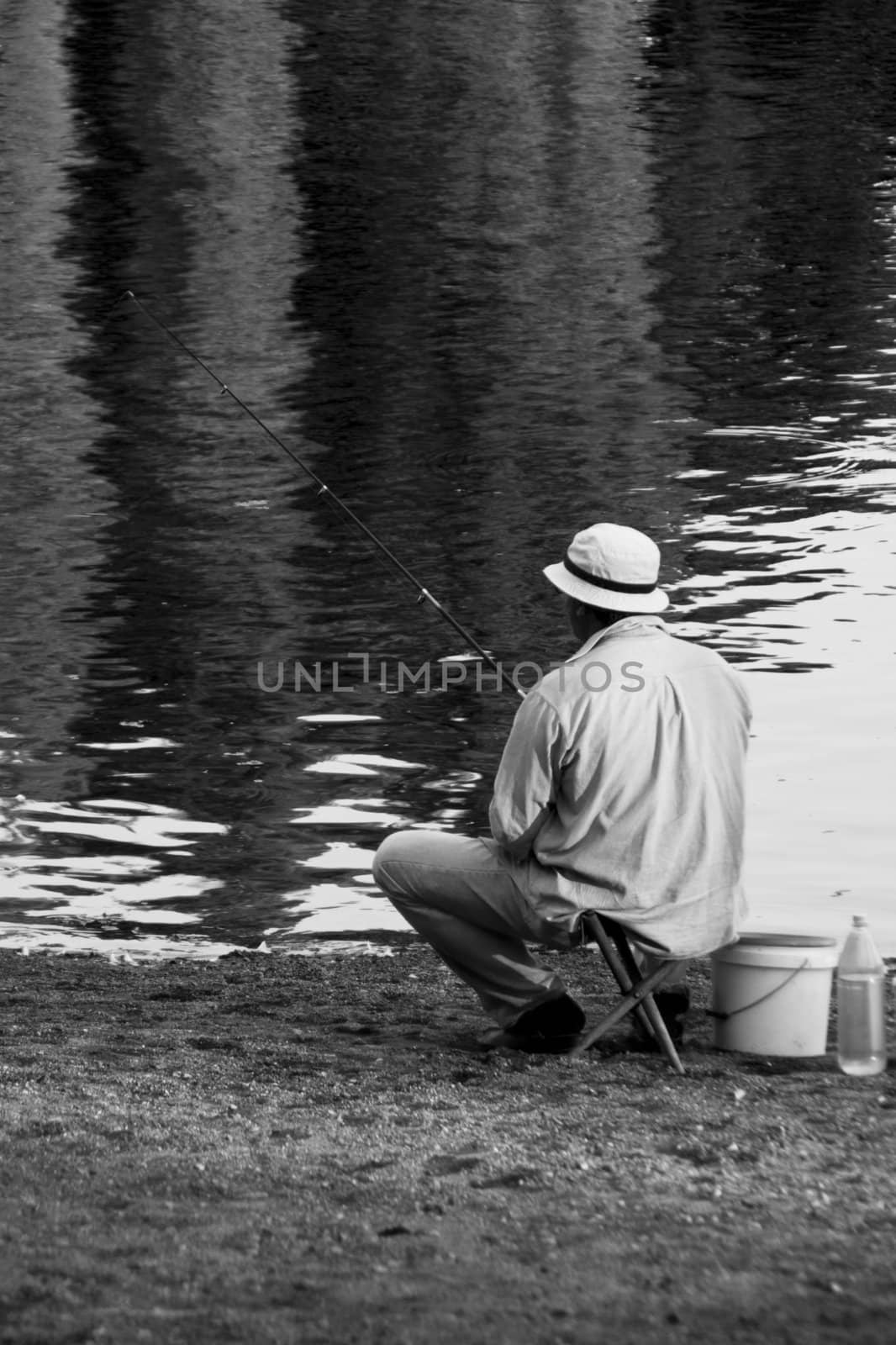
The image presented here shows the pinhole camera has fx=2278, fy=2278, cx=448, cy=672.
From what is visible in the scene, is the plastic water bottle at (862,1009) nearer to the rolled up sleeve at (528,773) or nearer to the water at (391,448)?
the rolled up sleeve at (528,773)

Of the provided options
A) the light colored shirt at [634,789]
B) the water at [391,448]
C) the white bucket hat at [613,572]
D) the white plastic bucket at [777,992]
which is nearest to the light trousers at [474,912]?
the light colored shirt at [634,789]

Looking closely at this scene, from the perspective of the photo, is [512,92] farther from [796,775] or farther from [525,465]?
[796,775]

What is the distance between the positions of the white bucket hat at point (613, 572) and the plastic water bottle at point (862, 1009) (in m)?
0.86

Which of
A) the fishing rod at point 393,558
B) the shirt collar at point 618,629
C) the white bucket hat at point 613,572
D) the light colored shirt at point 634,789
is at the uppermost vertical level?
the white bucket hat at point 613,572

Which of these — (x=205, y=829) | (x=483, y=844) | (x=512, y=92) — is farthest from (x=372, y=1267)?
(x=512, y=92)

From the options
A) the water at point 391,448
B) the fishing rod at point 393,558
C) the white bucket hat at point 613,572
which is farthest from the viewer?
the water at point 391,448

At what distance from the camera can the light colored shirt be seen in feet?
16.0

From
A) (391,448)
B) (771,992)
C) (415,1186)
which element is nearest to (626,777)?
(771,992)

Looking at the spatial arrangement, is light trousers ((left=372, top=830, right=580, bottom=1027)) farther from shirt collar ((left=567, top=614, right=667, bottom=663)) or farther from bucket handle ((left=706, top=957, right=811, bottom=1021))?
shirt collar ((left=567, top=614, right=667, bottom=663))

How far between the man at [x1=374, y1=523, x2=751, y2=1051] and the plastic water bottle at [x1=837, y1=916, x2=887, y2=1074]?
0.27 metres

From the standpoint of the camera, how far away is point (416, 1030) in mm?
5555

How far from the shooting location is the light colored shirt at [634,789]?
4.87 m

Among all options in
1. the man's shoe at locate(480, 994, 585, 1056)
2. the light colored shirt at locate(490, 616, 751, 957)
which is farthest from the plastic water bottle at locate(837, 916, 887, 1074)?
the man's shoe at locate(480, 994, 585, 1056)

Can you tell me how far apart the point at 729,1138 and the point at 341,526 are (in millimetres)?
8492
